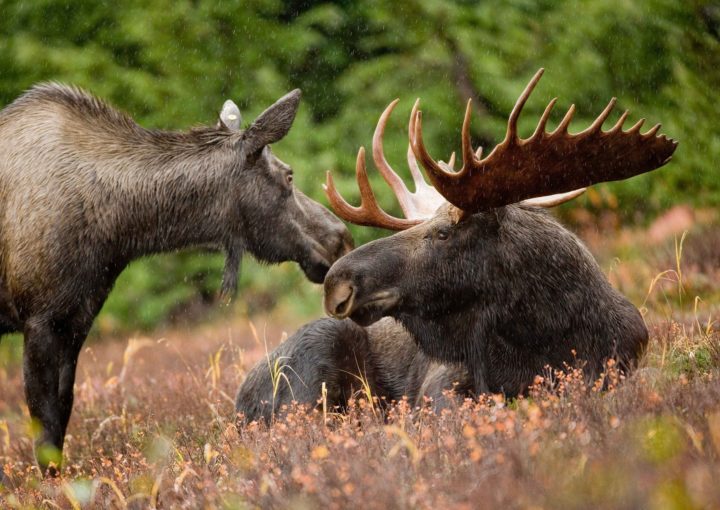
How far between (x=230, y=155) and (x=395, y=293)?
179 cm

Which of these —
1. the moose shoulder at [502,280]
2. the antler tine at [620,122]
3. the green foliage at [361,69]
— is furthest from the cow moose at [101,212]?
the green foliage at [361,69]

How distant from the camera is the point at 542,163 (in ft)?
14.8

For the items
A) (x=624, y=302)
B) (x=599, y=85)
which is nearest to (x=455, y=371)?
(x=624, y=302)

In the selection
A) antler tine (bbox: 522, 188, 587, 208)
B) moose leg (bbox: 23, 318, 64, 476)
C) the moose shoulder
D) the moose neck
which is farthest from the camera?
the moose neck

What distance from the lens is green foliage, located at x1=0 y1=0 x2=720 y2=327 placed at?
1098cm

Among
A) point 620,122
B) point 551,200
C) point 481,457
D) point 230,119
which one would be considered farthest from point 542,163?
point 230,119

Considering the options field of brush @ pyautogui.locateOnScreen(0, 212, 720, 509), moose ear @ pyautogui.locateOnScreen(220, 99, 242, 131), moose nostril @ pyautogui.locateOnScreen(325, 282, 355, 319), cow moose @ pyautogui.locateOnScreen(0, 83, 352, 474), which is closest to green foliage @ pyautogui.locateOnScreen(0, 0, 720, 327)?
moose ear @ pyautogui.locateOnScreen(220, 99, 242, 131)

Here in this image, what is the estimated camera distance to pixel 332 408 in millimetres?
5398

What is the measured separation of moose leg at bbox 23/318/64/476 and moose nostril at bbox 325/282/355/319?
1.78 m

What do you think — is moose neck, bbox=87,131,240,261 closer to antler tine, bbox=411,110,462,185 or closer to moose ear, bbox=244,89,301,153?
moose ear, bbox=244,89,301,153

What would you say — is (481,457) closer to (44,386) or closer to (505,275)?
(505,275)

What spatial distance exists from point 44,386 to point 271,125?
1961mm

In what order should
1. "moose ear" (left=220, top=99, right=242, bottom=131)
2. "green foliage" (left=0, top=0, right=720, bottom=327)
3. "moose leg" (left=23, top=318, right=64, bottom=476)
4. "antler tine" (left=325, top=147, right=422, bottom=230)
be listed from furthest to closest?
"green foliage" (left=0, top=0, right=720, bottom=327), "moose ear" (left=220, top=99, right=242, bottom=131), "moose leg" (left=23, top=318, right=64, bottom=476), "antler tine" (left=325, top=147, right=422, bottom=230)

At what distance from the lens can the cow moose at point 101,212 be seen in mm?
5504
